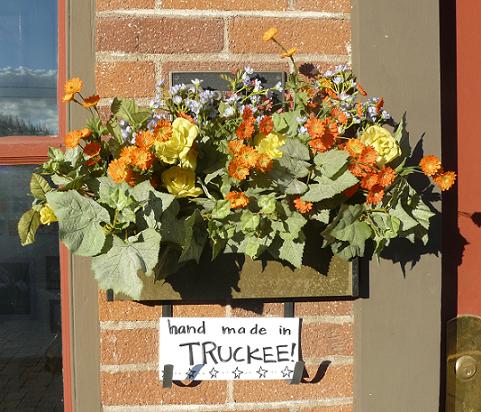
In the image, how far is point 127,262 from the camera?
2.88 feet

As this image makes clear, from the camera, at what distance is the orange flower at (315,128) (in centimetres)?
94

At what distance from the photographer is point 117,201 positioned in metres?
0.89

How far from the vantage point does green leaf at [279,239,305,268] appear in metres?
0.99

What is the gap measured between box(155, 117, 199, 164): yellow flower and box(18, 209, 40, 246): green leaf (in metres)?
0.26

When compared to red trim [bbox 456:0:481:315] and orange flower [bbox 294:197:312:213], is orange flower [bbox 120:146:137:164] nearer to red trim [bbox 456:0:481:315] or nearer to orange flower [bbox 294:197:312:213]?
orange flower [bbox 294:197:312:213]

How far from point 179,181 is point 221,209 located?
92mm

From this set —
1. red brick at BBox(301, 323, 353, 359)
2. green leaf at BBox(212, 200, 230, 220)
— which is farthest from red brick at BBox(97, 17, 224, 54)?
red brick at BBox(301, 323, 353, 359)

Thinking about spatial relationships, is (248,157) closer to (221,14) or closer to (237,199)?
(237,199)

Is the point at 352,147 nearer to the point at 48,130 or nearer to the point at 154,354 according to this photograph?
the point at 154,354

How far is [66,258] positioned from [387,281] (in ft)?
2.40

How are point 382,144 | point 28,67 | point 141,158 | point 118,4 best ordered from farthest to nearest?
point 28,67 → point 118,4 → point 382,144 → point 141,158

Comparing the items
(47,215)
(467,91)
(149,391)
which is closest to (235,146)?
(47,215)

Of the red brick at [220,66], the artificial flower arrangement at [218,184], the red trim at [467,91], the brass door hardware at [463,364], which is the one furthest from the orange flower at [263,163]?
the brass door hardware at [463,364]

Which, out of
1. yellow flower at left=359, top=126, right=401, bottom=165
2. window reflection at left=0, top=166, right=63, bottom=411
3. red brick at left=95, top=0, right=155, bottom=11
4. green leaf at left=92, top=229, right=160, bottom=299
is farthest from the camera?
window reflection at left=0, top=166, right=63, bottom=411
